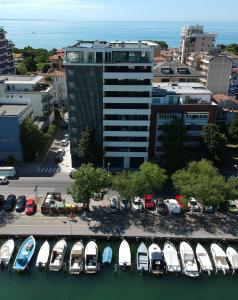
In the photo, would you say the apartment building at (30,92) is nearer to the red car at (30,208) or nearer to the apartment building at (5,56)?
the red car at (30,208)

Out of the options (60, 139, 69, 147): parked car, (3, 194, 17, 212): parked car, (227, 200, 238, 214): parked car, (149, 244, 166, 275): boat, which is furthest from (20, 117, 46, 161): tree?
(227, 200, 238, 214): parked car

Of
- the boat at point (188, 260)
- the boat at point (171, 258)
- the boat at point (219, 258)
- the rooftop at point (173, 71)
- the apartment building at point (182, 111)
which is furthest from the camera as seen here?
the rooftop at point (173, 71)

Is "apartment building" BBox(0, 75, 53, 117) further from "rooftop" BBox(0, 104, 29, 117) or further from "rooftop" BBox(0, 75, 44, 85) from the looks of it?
"rooftop" BBox(0, 104, 29, 117)

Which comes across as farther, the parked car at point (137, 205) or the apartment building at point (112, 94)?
the apartment building at point (112, 94)

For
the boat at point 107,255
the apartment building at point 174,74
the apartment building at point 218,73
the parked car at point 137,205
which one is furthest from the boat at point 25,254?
the apartment building at point 218,73

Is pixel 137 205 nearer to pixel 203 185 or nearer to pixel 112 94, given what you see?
pixel 203 185

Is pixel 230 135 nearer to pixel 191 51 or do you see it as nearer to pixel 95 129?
pixel 95 129
